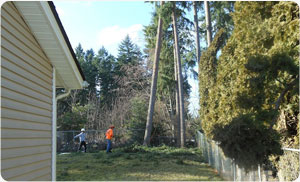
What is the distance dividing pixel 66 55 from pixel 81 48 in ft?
162

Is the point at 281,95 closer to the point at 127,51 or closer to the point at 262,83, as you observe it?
the point at 262,83

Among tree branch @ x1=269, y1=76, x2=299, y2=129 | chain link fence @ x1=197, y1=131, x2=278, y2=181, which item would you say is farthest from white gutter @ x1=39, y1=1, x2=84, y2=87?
tree branch @ x1=269, y1=76, x2=299, y2=129

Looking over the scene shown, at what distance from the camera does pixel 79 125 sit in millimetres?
25297

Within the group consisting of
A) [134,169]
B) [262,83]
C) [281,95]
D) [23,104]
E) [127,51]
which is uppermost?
[127,51]

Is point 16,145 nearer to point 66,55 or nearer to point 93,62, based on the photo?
point 66,55

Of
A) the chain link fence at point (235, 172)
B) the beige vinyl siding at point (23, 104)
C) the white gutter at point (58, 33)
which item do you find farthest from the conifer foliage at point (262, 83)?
the beige vinyl siding at point (23, 104)

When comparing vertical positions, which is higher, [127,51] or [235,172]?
[127,51]

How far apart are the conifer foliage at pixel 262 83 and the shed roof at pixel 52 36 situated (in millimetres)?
3785

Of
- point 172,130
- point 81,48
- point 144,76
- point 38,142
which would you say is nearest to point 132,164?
point 38,142

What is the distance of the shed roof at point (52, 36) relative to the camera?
15.5ft

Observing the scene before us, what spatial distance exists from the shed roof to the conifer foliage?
12.4ft

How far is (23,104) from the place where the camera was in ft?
15.5

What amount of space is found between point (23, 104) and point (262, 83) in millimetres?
5024

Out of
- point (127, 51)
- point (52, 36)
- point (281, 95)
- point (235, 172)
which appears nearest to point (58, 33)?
point (52, 36)
